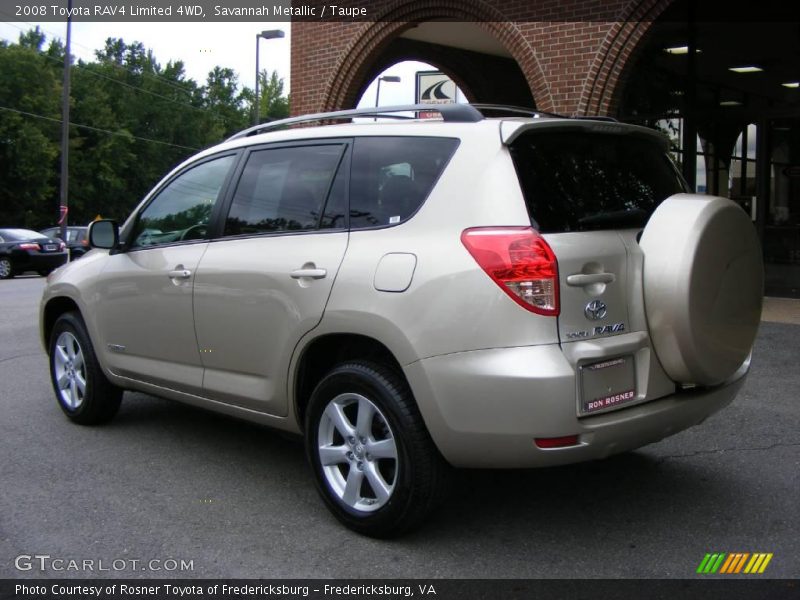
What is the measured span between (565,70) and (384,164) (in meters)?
7.81

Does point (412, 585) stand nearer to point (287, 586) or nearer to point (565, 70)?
point (287, 586)

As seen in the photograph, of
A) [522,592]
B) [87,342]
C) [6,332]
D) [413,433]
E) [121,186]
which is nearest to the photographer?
[522,592]

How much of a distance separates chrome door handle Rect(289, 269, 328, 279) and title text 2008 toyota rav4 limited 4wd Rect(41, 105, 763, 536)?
0.01 m

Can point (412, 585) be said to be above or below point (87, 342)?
below

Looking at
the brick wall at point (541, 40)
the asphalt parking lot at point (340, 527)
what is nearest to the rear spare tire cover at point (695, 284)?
the asphalt parking lot at point (340, 527)

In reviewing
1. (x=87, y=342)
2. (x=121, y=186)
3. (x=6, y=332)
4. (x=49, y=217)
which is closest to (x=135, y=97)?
(x=121, y=186)

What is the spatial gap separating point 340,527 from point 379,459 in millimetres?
465

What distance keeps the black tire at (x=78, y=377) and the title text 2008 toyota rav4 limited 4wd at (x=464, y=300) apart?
4.41 feet

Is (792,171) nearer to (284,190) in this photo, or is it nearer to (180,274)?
(284,190)

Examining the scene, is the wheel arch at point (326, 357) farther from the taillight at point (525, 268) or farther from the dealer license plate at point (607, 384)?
the dealer license plate at point (607, 384)

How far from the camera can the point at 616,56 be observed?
10.6 meters

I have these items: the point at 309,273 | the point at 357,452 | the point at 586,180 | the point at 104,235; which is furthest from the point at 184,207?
the point at 586,180

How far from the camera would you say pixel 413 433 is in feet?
11.5

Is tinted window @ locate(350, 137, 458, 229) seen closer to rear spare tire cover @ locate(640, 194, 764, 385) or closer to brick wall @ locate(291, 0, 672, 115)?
rear spare tire cover @ locate(640, 194, 764, 385)
